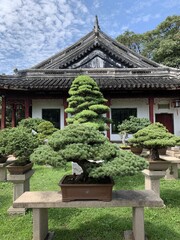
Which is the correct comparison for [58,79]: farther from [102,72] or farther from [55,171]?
[55,171]

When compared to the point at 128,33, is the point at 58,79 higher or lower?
lower

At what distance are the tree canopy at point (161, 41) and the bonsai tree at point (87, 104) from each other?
49.8ft

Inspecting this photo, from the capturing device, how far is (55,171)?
21.6ft

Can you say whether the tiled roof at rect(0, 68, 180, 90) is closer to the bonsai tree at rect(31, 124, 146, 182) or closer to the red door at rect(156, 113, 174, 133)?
the red door at rect(156, 113, 174, 133)

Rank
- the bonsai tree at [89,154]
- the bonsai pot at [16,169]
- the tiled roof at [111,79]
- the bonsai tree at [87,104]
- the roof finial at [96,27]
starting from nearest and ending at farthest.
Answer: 1. the bonsai tree at [89,154]
2. the bonsai pot at [16,169]
3. the bonsai tree at [87,104]
4. the tiled roof at [111,79]
5. the roof finial at [96,27]

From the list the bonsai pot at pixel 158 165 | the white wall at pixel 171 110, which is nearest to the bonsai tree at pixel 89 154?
the bonsai pot at pixel 158 165

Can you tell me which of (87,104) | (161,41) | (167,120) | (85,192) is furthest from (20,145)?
(161,41)

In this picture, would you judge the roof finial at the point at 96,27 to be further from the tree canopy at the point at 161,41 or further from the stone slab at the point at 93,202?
the stone slab at the point at 93,202

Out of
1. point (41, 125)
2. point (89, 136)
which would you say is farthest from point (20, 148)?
point (41, 125)

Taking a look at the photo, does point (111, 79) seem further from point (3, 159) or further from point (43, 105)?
point (3, 159)

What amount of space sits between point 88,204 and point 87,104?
4727 mm

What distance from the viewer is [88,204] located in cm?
257

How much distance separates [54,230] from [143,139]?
2.13 m

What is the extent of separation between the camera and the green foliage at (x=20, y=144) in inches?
145
